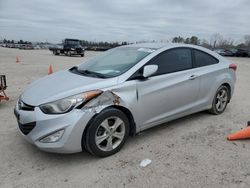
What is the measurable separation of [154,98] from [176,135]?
87 cm

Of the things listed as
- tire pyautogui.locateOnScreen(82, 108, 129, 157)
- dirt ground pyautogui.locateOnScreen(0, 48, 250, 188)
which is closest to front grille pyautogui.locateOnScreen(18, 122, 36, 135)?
dirt ground pyautogui.locateOnScreen(0, 48, 250, 188)

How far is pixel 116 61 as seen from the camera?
13.3 feet

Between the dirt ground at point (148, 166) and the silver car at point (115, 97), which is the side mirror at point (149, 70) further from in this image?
the dirt ground at point (148, 166)

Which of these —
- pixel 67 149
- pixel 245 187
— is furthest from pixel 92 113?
pixel 245 187

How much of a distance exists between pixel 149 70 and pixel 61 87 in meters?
1.26

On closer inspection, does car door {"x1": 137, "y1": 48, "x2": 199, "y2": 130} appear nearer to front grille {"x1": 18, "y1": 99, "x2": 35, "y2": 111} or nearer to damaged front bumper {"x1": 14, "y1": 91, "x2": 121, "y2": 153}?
damaged front bumper {"x1": 14, "y1": 91, "x2": 121, "y2": 153}

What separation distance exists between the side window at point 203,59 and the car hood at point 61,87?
1.90m

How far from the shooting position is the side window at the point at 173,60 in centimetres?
381

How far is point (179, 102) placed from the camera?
403cm

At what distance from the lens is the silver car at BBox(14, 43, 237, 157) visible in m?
2.92

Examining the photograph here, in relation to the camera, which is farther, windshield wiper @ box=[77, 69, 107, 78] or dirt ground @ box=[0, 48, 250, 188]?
windshield wiper @ box=[77, 69, 107, 78]

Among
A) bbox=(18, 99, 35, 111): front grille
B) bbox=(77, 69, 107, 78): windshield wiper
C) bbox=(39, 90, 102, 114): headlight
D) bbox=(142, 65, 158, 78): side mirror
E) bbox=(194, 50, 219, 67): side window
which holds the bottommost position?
bbox=(18, 99, 35, 111): front grille

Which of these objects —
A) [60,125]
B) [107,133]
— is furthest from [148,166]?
[60,125]

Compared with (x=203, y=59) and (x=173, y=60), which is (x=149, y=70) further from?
(x=203, y=59)
